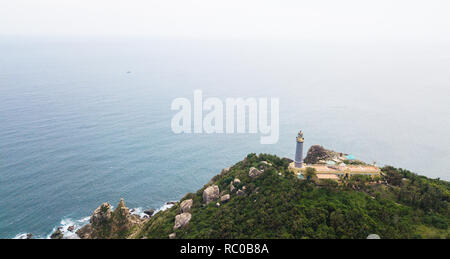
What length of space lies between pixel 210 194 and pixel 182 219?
5608mm

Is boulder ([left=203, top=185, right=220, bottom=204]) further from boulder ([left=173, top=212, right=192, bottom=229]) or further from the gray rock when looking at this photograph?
the gray rock

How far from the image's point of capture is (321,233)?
95.7ft

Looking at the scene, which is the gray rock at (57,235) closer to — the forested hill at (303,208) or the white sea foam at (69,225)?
the white sea foam at (69,225)

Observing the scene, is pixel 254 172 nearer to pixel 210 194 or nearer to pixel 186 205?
pixel 210 194

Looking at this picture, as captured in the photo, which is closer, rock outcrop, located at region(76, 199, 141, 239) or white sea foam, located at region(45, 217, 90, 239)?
rock outcrop, located at region(76, 199, 141, 239)

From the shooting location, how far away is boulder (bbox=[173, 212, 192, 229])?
38400mm

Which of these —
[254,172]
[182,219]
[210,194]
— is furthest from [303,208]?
[182,219]

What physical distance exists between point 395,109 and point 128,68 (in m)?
150

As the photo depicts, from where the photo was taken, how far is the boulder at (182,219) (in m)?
38.4

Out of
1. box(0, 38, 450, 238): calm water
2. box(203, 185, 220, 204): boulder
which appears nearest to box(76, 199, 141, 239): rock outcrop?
box(0, 38, 450, 238): calm water

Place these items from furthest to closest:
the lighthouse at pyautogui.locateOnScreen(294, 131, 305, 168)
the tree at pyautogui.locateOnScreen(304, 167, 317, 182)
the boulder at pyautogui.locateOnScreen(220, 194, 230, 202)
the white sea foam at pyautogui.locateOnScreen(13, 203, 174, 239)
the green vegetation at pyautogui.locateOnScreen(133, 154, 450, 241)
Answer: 1. the white sea foam at pyautogui.locateOnScreen(13, 203, 174, 239)
2. the lighthouse at pyautogui.locateOnScreen(294, 131, 305, 168)
3. the boulder at pyautogui.locateOnScreen(220, 194, 230, 202)
4. the tree at pyautogui.locateOnScreen(304, 167, 317, 182)
5. the green vegetation at pyautogui.locateOnScreen(133, 154, 450, 241)

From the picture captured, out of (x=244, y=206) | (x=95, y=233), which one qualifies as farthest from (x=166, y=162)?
(x=244, y=206)

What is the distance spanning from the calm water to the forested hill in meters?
17.4

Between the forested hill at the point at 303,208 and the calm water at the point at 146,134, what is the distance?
57.1ft
